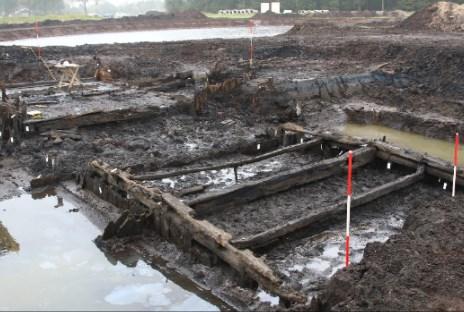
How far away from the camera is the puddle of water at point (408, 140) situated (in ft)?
42.7

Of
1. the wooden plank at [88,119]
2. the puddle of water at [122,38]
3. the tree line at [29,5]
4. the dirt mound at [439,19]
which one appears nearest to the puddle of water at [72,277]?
the wooden plank at [88,119]

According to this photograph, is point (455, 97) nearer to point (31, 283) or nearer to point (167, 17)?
point (31, 283)

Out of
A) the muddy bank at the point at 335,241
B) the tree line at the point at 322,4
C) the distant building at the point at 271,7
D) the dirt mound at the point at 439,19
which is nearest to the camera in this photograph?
the muddy bank at the point at 335,241

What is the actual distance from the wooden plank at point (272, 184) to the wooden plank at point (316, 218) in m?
1.24

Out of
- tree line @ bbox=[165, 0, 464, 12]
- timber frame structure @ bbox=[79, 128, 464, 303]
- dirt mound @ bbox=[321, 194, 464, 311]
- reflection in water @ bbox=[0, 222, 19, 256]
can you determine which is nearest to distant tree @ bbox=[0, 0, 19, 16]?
tree line @ bbox=[165, 0, 464, 12]

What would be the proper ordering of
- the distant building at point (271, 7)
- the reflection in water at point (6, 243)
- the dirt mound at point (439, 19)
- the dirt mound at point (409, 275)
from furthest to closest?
the distant building at point (271, 7) → the dirt mound at point (439, 19) → the reflection in water at point (6, 243) → the dirt mound at point (409, 275)

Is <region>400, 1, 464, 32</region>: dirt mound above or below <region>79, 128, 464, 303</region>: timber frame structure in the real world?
above

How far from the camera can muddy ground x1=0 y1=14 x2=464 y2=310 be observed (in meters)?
6.32

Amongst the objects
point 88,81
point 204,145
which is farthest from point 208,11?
point 204,145

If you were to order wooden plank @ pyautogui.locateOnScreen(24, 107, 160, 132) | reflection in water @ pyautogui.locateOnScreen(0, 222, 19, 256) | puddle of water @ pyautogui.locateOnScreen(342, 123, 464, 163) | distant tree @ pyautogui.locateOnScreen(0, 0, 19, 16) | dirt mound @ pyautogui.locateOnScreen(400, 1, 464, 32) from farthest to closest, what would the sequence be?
1. distant tree @ pyautogui.locateOnScreen(0, 0, 19, 16)
2. dirt mound @ pyautogui.locateOnScreen(400, 1, 464, 32)
3. puddle of water @ pyautogui.locateOnScreen(342, 123, 464, 163)
4. wooden plank @ pyautogui.locateOnScreen(24, 107, 160, 132)
5. reflection in water @ pyautogui.locateOnScreen(0, 222, 19, 256)

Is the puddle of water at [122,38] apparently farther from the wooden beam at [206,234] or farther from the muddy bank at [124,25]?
the wooden beam at [206,234]

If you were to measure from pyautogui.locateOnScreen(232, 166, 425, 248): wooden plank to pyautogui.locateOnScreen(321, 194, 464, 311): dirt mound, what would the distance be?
105cm

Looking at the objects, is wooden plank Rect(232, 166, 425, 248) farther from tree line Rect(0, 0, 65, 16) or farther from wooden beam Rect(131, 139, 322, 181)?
tree line Rect(0, 0, 65, 16)

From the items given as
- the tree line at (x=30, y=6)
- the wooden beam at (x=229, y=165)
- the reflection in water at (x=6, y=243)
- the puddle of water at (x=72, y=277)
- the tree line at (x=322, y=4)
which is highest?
the tree line at (x=30, y=6)
